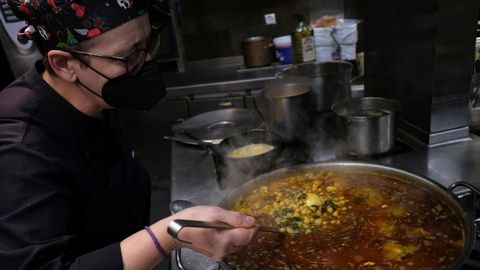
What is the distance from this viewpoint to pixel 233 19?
4387mm

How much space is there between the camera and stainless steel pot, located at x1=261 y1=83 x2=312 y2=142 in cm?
193

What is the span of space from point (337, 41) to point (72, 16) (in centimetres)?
289

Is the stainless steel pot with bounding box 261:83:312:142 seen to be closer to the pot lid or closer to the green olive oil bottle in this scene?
the pot lid

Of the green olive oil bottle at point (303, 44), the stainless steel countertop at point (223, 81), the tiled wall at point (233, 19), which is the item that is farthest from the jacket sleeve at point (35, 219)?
the tiled wall at point (233, 19)

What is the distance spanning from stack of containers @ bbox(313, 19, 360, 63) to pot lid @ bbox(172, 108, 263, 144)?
1471mm

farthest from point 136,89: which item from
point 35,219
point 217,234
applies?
point 217,234

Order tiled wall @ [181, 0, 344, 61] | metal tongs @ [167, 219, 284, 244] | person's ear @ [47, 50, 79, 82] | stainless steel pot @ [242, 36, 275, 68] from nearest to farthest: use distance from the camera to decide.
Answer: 1. metal tongs @ [167, 219, 284, 244]
2. person's ear @ [47, 50, 79, 82]
3. stainless steel pot @ [242, 36, 275, 68]
4. tiled wall @ [181, 0, 344, 61]

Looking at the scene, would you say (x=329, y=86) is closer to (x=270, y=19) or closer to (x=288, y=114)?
(x=288, y=114)

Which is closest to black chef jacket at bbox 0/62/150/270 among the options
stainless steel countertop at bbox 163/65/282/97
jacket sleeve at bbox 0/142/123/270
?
jacket sleeve at bbox 0/142/123/270

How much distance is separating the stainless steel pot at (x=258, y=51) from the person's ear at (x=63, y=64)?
278 cm

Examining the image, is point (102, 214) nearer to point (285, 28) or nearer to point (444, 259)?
point (444, 259)

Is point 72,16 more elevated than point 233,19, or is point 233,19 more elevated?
point 72,16

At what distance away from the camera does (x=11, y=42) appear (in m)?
3.88

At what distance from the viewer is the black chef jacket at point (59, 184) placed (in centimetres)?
111
